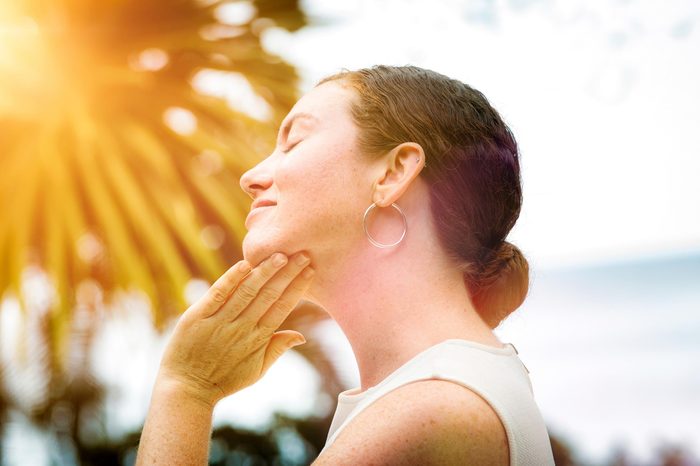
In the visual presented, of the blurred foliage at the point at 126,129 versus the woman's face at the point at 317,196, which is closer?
the woman's face at the point at 317,196

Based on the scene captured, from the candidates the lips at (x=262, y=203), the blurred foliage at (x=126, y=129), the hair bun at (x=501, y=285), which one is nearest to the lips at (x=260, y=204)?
the lips at (x=262, y=203)

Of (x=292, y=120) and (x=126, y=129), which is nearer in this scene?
(x=292, y=120)

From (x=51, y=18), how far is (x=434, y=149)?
3.46 meters

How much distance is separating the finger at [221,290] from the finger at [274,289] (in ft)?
0.15

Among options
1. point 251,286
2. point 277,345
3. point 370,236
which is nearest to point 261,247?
point 251,286

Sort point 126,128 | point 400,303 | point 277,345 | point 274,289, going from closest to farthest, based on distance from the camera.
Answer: point 400,303
point 274,289
point 277,345
point 126,128

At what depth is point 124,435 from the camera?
6074 millimetres

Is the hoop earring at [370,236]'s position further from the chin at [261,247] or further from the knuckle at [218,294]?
the knuckle at [218,294]

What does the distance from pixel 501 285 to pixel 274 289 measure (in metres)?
0.43

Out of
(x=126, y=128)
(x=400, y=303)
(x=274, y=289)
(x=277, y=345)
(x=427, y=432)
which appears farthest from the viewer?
(x=126, y=128)

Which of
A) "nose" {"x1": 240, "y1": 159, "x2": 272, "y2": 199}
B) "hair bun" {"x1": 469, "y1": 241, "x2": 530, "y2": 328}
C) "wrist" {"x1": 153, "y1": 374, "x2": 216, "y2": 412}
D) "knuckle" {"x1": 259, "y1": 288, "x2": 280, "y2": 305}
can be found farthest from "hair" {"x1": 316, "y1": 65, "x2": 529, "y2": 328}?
"wrist" {"x1": 153, "y1": 374, "x2": 216, "y2": 412}

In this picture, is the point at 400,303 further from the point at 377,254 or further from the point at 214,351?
the point at 214,351

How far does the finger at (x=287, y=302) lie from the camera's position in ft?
4.39

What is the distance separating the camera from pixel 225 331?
4.72 feet
